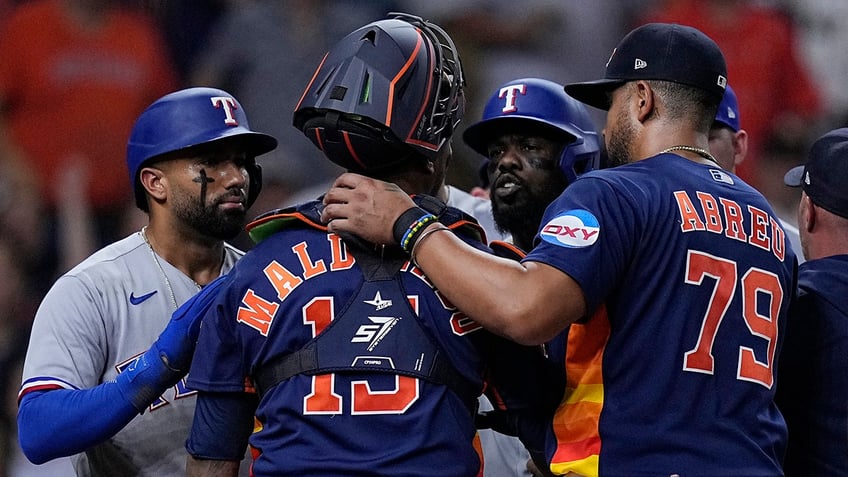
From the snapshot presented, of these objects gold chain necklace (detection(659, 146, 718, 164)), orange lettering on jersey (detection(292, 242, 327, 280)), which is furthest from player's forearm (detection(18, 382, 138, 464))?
gold chain necklace (detection(659, 146, 718, 164))

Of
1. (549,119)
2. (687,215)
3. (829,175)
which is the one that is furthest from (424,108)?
(549,119)

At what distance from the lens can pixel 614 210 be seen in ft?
7.91

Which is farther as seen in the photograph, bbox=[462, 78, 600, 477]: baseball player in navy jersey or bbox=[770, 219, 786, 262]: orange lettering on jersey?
bbox=[462, 78, 600, 477]: baseball player in navy jersey

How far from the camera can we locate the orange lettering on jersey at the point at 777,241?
2592 millimetres

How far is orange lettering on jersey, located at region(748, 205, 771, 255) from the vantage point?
2.54 m

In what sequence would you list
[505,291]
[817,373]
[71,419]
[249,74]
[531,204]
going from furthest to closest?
1. [249,74]
2. [531,204]
3. [71,419]
4. [817,373]
5. [505,291]

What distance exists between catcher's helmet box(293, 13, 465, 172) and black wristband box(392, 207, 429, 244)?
0.51 ft

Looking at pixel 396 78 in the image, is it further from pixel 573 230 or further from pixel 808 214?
pixel 808 214

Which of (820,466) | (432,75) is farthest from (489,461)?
(432,75)

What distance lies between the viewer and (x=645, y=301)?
2.43 metres

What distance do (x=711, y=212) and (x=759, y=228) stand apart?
0.16m

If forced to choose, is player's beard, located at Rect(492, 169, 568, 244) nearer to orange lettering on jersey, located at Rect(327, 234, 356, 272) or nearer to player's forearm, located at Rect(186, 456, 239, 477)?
orange lettering on jersey, located at Rect(327, 234, 356, 272)

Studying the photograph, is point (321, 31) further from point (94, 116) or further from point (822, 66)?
point (822, 66)

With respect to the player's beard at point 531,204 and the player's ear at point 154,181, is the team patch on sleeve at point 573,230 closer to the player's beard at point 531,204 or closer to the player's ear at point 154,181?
the player's beard at point 531,204
